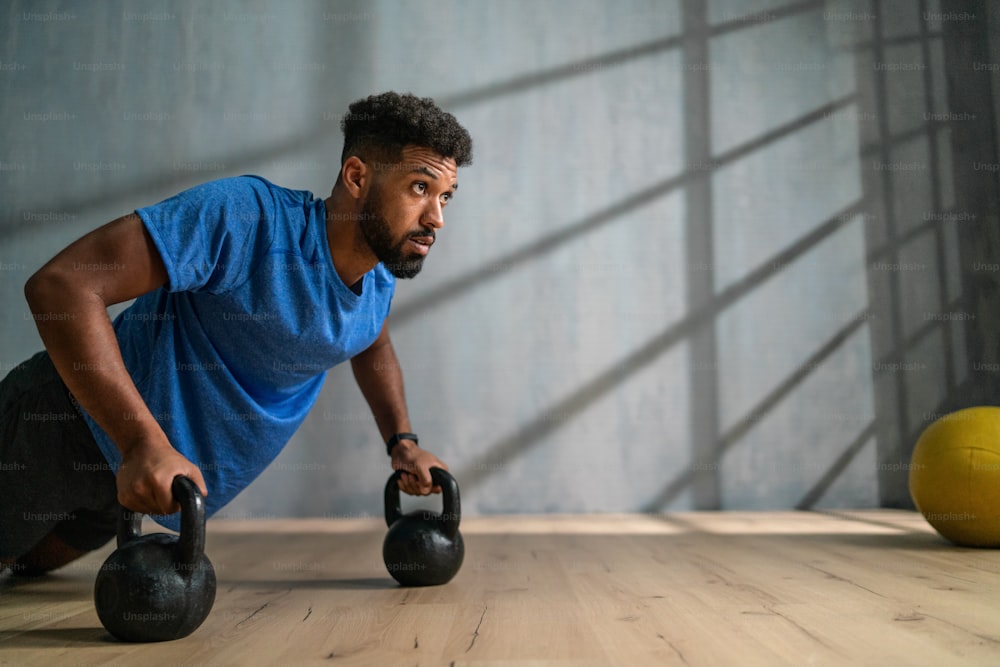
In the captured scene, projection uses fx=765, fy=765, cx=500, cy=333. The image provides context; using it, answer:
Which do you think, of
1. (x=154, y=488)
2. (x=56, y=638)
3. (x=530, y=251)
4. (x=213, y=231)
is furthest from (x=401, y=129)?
(x=530, y=251)

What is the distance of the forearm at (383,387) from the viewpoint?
219cm

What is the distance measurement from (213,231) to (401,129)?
21.7 inches

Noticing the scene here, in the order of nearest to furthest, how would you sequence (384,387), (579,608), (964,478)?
(579,608), (384,387), (964,478)

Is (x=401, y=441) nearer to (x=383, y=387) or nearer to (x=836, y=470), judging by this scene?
(x=383, y=387)

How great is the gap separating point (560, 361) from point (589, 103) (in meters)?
1.45

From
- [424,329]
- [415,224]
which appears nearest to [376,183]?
[415,224]

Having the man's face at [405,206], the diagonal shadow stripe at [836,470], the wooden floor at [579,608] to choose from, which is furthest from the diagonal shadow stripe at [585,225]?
the man's face at [405,206]

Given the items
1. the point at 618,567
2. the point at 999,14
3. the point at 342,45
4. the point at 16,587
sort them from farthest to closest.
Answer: the point at 342,45 < the point at 999,14 < the point at 618,567 < the point at 16,587

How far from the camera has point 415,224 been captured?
1880 millimetres

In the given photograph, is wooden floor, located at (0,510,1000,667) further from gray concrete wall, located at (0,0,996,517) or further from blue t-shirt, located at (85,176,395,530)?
gray concrete wall, located at (0,0,996,517)

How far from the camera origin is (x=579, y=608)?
169 centimetres

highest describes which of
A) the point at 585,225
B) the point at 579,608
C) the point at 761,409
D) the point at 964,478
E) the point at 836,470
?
the point at 585,225

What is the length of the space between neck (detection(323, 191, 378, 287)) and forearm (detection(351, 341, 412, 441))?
42 centimetres

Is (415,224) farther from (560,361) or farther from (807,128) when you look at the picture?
(807,128)
